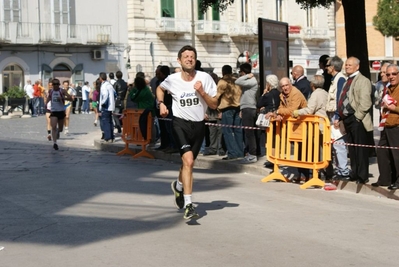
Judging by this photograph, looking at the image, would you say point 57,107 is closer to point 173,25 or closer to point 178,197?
point 178,197

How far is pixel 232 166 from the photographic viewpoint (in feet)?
54.3

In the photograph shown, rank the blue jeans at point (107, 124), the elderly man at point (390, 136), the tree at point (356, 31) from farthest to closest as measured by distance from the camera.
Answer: the blue jeans at point (107, 124) → the tree at point (356, 31) → the elderly man at point (390, 136)

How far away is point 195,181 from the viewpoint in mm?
14781

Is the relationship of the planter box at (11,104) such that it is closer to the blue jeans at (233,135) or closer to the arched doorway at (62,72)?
the arched doorway at (62,72)

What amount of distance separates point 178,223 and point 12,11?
1605 inches

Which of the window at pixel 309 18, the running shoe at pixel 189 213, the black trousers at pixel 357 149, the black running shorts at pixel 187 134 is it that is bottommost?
the running shoe at pixel 189 213

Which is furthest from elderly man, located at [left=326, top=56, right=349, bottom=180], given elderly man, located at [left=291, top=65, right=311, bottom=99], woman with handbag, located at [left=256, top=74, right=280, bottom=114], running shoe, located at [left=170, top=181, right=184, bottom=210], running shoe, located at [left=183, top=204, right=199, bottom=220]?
running shoe, located at [left=183, top=204, right=199, bottom=220]

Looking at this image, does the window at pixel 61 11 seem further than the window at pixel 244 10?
No

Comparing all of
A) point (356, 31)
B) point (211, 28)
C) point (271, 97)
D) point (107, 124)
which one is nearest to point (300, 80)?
point (271, 97)

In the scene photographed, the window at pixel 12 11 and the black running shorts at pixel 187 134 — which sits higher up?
the window at pixel 12 11

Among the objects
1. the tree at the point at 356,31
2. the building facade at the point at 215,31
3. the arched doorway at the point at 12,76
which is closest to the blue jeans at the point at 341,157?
the tree at the point at 356,31

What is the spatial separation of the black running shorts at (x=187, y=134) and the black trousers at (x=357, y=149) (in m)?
3.52

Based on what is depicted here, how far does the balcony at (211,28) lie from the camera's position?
181 feet

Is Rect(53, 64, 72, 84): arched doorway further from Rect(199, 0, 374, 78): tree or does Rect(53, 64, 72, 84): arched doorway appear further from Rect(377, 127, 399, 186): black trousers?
Rect(377, 127, 399, 186): black trousers
